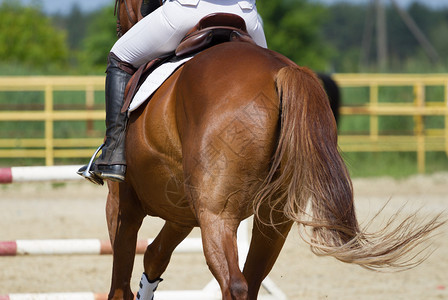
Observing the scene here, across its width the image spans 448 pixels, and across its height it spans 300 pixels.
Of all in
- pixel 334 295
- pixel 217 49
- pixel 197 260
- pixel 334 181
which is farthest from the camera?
pixel 197 260

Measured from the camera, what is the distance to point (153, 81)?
3184mm

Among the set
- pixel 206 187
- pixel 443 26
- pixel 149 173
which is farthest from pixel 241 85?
pixel 443 26

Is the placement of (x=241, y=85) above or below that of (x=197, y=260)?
above

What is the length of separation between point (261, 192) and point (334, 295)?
9.96ft

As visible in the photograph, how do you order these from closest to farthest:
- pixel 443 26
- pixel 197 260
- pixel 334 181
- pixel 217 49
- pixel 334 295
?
pixel 334 181 → pixel 217 49 → pixel 334 295 → pixel 197 260 → pixel 443 26

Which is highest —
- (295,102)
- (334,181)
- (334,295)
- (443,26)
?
(295,102)

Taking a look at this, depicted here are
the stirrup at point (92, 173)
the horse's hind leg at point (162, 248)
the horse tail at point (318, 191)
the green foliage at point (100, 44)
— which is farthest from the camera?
the green foliage at point (100, 44)

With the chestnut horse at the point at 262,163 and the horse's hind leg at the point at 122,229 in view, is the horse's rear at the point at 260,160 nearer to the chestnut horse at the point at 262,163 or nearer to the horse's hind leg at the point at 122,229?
the chestnut horse at the point at 262,163

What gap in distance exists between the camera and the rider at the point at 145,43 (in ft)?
10.6

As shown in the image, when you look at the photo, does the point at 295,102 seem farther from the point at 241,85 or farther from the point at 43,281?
the point at 43,281

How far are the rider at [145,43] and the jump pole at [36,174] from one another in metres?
1.09

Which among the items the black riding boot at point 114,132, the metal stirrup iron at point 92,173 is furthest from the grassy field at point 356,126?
the black riding boot at point 114,132

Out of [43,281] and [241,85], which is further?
[43,281]

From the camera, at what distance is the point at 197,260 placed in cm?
695
